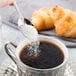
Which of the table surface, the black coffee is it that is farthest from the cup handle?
the table surface

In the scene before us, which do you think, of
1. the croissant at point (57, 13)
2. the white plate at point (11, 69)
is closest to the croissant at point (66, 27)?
the croissant at point (57, 13)

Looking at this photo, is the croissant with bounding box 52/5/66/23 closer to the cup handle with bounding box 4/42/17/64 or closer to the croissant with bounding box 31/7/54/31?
the croissant with bounding box 31/7/54/31

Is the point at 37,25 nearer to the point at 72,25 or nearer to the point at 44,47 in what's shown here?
the point at 72,25

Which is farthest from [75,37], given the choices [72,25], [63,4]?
[63,4]

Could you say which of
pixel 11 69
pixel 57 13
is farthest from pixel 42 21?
pixel 11 69

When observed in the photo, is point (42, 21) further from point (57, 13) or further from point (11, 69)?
point (11, 69)

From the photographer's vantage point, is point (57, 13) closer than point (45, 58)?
No
